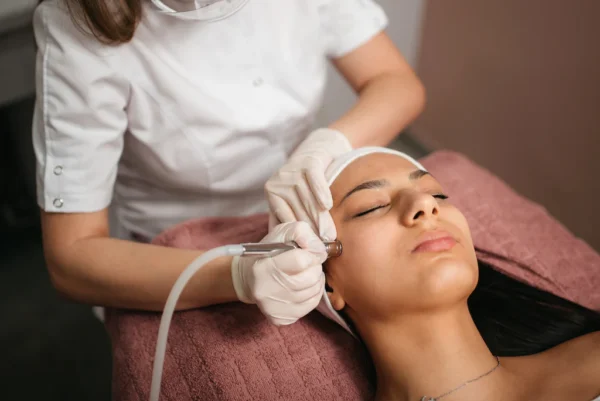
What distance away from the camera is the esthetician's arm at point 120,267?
3.13 ft

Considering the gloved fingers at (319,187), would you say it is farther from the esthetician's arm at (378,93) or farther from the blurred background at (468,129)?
the blurred background at (468,129)

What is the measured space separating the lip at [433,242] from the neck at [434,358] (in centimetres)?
11

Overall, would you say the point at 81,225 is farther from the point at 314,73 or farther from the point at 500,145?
the point at 500,145

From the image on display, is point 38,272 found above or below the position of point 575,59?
below

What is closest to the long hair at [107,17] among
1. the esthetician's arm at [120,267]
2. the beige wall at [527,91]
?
the esthetician's arm at [120,267]

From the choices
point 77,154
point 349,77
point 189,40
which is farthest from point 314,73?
point 77,154

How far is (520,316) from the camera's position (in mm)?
1020

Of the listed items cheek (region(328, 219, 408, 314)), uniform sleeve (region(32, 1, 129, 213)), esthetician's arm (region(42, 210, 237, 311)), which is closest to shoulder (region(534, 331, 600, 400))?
cheek (region(328, 219, 408, 314))

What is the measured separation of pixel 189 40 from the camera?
100 cm

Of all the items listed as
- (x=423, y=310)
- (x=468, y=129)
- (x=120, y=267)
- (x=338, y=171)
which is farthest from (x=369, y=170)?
(x=468, y=129)

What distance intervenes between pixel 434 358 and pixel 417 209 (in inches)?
9.6

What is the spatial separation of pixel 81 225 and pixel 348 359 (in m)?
0.54

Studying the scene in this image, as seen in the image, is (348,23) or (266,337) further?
(348,23)

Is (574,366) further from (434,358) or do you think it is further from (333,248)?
(333,248)
